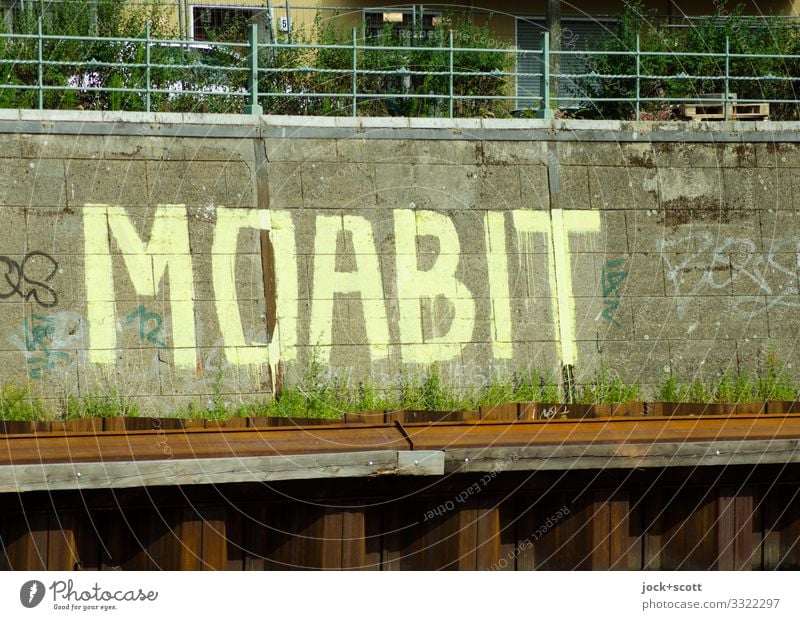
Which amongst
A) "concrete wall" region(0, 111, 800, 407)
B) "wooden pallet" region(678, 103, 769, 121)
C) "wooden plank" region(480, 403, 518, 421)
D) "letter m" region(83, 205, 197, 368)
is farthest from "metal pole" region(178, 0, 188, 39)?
"wooden plank" region(480, 403, 518, 421)

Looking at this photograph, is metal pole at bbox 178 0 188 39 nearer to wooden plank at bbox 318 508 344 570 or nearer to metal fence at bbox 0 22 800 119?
metal fence at bbox 0 22 800 119

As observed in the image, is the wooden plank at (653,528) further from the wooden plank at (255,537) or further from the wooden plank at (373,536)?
the wooden plank at (255,537)

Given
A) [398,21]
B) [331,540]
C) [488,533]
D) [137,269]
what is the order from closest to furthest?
[331,540] < [488,533] < [137,269] < [398,21]

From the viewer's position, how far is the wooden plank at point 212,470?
8719 mm

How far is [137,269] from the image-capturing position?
15555 millimetres

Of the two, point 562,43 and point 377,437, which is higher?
point 562,43

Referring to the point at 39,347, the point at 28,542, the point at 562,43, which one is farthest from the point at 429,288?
the point at 562,43

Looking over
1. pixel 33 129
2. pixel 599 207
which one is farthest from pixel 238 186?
pixel 599 207

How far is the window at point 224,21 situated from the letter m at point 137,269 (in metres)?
6.60

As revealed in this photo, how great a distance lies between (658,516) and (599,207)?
7.73 meters

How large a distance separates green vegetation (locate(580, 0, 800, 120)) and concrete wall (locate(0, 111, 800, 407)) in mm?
3157

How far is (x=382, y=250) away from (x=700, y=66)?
27.7 ft

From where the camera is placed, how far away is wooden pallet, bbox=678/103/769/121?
18828 millimetres

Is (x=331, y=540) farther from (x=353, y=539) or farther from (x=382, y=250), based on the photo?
(x=382, y=250)
